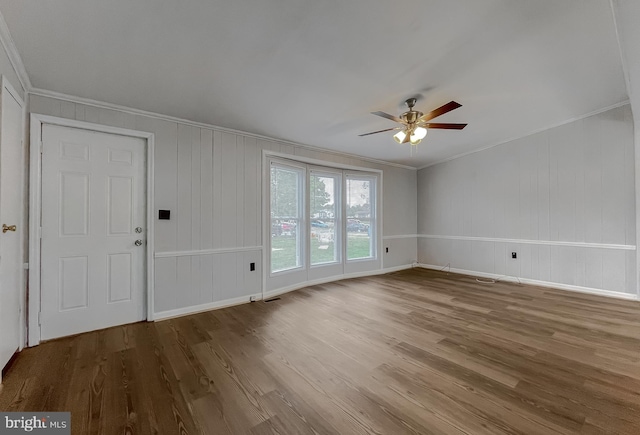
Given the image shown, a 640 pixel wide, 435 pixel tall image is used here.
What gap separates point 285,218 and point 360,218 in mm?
1824

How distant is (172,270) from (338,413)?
99.2 inches

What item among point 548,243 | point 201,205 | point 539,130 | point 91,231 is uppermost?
point 539,130

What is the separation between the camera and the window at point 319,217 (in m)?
4.18

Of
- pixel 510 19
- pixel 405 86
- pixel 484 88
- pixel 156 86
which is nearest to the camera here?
pixel 510 19

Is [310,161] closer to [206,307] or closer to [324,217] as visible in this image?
[324,217]

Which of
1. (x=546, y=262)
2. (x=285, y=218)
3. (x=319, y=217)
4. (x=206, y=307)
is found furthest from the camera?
(x=319, y=217)

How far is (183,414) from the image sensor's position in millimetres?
1554

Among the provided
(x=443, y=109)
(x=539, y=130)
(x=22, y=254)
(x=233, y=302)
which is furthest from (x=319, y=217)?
(x=539, y=130)

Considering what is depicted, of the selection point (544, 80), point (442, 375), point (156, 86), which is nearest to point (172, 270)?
point (156, 86)

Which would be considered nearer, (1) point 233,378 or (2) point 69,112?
(1) point 233,378

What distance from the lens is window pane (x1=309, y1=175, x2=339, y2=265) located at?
4645 millimetres

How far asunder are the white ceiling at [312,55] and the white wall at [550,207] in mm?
979

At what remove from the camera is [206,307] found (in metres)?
3.33

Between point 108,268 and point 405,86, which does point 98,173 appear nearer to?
point 108,268
